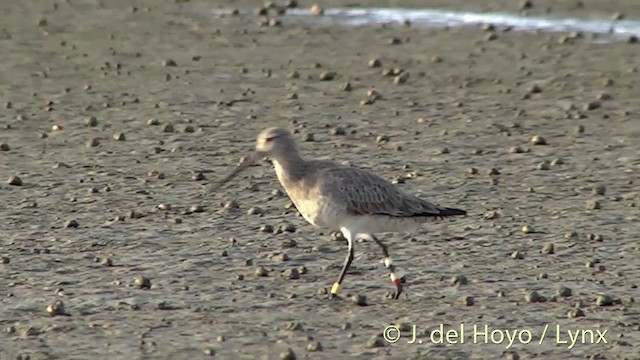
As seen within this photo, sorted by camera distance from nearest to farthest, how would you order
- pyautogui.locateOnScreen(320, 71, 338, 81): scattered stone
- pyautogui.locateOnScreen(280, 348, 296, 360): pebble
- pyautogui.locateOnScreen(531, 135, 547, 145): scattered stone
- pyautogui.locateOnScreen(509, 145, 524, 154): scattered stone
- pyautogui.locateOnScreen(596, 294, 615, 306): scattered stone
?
1. pyautogui.locateOnScreen(280, 348, 296, 360): pebble
2. pyautogui.locateOnScreen(596, 294, 615, 306): scattered stone
3. pyautogui.locateOnScreen(509, 145, 524, 154): scattered stone
4. pyautogui.locateOnScreen(531, 135, 547, 145): scattered stone
5. pyautogui.locateOnScreen(320, 71, 338, 81): scattered stone

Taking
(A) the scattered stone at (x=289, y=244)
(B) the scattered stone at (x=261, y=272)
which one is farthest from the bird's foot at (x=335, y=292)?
(A) the scattered stone at (x=289, y=244)

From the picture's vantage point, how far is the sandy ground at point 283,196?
9555mm

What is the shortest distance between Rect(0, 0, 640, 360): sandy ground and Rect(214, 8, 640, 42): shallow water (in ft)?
1.77

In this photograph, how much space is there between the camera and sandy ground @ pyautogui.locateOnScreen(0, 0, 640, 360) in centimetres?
955

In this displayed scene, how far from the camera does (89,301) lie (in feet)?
32.9

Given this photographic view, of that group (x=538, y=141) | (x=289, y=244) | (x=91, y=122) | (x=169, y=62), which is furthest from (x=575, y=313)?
(x=169, y=62)

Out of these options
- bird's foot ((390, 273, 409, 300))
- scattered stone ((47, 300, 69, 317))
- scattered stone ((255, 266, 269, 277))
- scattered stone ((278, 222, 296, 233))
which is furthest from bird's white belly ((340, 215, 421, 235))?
scattered stone ((47, 300, 69, 317))

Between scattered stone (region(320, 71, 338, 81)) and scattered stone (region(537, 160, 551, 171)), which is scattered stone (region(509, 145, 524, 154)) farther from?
scattered stone (region(320, 71, 338, 81))

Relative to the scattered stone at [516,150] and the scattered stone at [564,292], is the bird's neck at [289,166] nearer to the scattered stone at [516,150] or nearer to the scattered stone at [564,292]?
the scattered stone at [564,292]

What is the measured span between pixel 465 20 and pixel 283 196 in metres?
9.03

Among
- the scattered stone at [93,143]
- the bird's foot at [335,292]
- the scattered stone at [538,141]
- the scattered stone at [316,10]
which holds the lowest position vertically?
the bird's foot at [335,292]

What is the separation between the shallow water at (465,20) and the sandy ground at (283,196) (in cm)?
54

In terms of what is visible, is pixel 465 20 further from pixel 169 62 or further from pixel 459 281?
pixel 459 281

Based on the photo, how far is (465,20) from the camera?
21.4 metres
